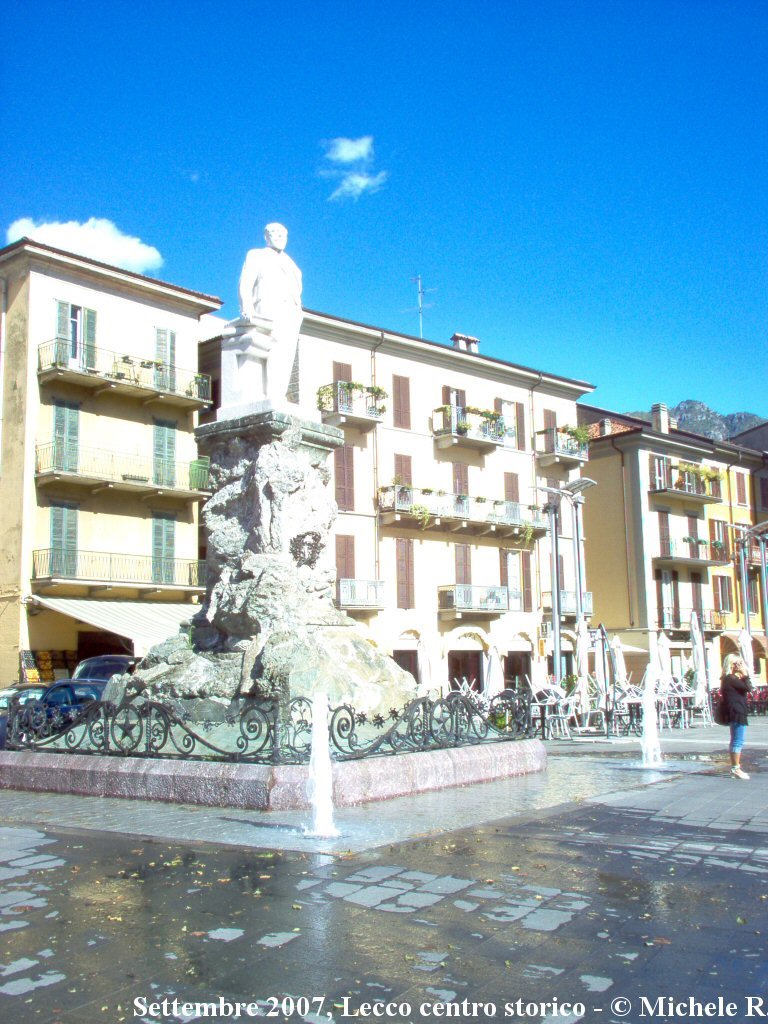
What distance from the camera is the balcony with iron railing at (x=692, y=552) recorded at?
4612 cm

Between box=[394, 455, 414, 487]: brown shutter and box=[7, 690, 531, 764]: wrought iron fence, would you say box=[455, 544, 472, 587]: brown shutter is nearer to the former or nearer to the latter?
box=[394, 455, 414, 487]: brown shutter

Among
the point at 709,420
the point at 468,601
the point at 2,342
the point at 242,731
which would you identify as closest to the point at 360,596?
the point at 468,601

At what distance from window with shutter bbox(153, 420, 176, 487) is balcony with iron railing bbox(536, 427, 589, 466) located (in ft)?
54.2

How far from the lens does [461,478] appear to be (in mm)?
39812

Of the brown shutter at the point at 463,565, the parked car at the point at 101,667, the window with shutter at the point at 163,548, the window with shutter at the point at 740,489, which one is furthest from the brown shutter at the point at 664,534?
the parked car at the point at 101,667

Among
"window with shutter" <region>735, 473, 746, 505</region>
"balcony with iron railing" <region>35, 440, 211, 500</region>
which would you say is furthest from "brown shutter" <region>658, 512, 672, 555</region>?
"balcony with iron railing" <region>35, 440, 211, 500</region>

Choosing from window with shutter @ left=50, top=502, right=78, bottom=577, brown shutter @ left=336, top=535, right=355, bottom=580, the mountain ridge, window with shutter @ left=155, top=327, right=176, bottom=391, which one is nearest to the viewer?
window with shutter @ left=50, top=502, right=78, bottom=577

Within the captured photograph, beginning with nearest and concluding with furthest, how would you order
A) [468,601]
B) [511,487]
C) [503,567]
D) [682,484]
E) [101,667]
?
[101,667], [468,601], [503,567], [511,487], [682,484]

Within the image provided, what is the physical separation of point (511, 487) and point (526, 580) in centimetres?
386

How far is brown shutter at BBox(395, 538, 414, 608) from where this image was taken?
121 feet

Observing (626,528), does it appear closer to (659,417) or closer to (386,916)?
(659,417)

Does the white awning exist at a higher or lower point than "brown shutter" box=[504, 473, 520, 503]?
lower

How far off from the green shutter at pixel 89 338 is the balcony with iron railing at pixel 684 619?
88.3 feet

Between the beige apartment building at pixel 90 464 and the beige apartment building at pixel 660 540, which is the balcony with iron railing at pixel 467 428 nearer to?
the beige apartment building at pixel 660 540
